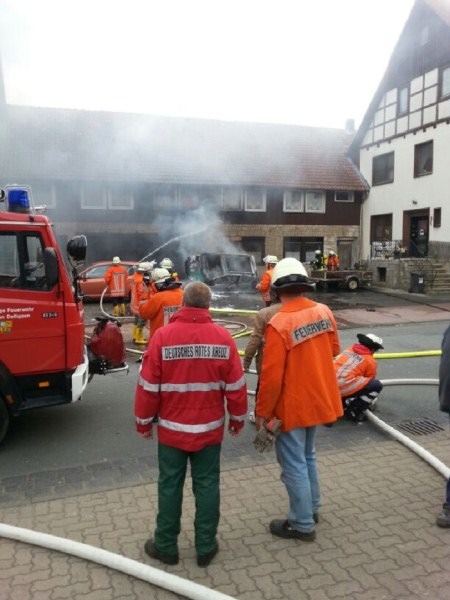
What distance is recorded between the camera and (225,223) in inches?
949

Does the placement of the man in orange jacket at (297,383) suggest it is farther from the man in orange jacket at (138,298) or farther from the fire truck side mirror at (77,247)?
the man in orange jacket at (138,298)

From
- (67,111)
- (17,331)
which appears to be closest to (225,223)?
(67,111)

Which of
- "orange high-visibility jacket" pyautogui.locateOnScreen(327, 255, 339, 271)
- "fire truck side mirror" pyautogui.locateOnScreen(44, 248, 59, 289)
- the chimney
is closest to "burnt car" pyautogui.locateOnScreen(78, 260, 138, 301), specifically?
"orange high-visibility jacket" pyautogui.locateOnScreen(327, 255, 339, 271)

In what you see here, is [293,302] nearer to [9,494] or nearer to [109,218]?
[9,494]

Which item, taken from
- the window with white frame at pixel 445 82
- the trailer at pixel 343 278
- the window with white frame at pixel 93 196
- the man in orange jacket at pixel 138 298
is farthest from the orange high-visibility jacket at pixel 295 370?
the window with white frame at pixel 445 82

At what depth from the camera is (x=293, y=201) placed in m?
25.5

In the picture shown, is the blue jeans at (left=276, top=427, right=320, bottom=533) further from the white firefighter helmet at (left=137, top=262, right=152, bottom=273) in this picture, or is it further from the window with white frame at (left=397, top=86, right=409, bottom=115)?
the window with white frame at (left=397, top=86, right=409, bottom=115)

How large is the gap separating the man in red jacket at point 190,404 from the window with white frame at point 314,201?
2364 centimetres

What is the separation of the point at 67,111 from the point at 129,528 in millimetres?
24959

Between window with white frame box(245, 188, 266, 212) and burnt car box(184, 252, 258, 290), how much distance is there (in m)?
6.31

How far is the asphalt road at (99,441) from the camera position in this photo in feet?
13.3

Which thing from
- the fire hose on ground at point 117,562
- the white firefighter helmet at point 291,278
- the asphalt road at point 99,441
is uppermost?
the white firefighter helmet at point 291,278

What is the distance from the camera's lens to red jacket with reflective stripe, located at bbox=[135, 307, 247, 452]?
281cm

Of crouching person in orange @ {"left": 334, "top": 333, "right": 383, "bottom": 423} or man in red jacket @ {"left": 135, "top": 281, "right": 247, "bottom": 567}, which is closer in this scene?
man in red jacket @ {"left": 135, "top": 281, "right": 247, "bottom": 567}
